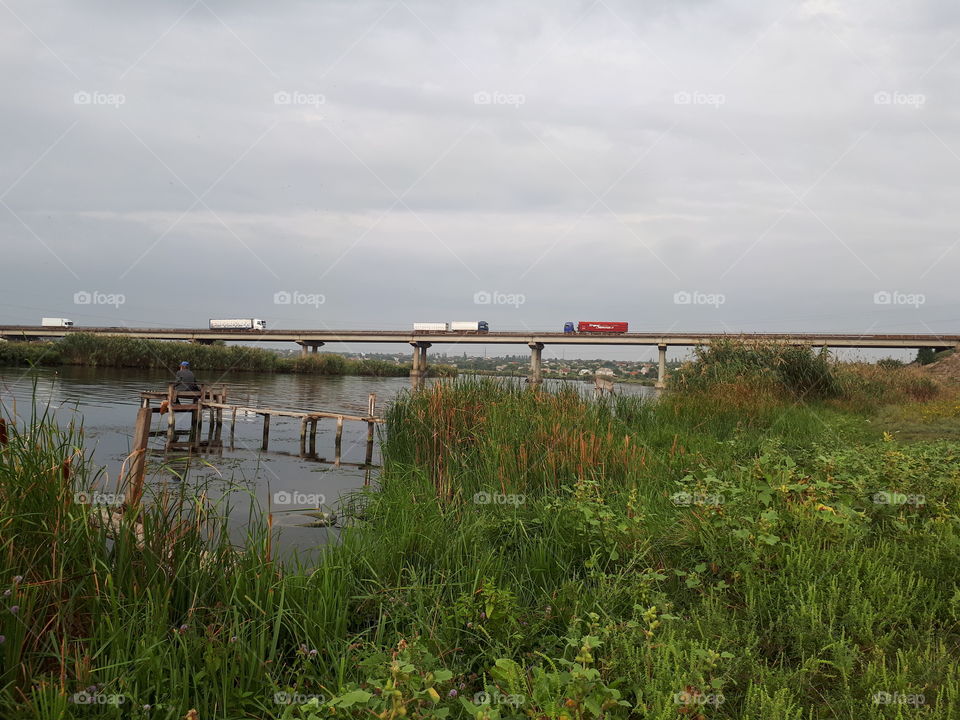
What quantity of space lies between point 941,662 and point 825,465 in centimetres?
368

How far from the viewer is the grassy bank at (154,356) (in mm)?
51559

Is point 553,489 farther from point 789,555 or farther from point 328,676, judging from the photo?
point 328,676

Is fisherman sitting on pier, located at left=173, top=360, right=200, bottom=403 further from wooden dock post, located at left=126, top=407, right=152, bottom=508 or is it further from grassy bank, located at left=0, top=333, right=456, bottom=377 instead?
grassy bank, located at left=0, top=333, right=456, bottom=377

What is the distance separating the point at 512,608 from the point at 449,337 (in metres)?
61.2

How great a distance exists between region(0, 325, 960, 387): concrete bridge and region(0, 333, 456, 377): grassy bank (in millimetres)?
2004

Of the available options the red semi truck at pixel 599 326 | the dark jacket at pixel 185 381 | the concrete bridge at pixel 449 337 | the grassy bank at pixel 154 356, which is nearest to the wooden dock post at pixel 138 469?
the dark jacket at pixel 185 381

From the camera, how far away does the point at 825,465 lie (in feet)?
21.2

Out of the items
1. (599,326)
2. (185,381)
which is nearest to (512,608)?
(185,381)

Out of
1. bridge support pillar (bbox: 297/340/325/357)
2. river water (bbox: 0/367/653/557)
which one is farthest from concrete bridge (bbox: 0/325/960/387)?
river water (bbox: 0/367/653/557)

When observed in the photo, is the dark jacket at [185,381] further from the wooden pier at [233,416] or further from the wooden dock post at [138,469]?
the wooden dock post at [138,469]

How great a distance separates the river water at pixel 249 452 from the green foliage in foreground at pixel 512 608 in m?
0.51

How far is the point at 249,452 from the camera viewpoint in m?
18.2

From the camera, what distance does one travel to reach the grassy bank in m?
51.6

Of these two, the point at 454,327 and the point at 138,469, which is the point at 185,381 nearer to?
the point at 138,469
